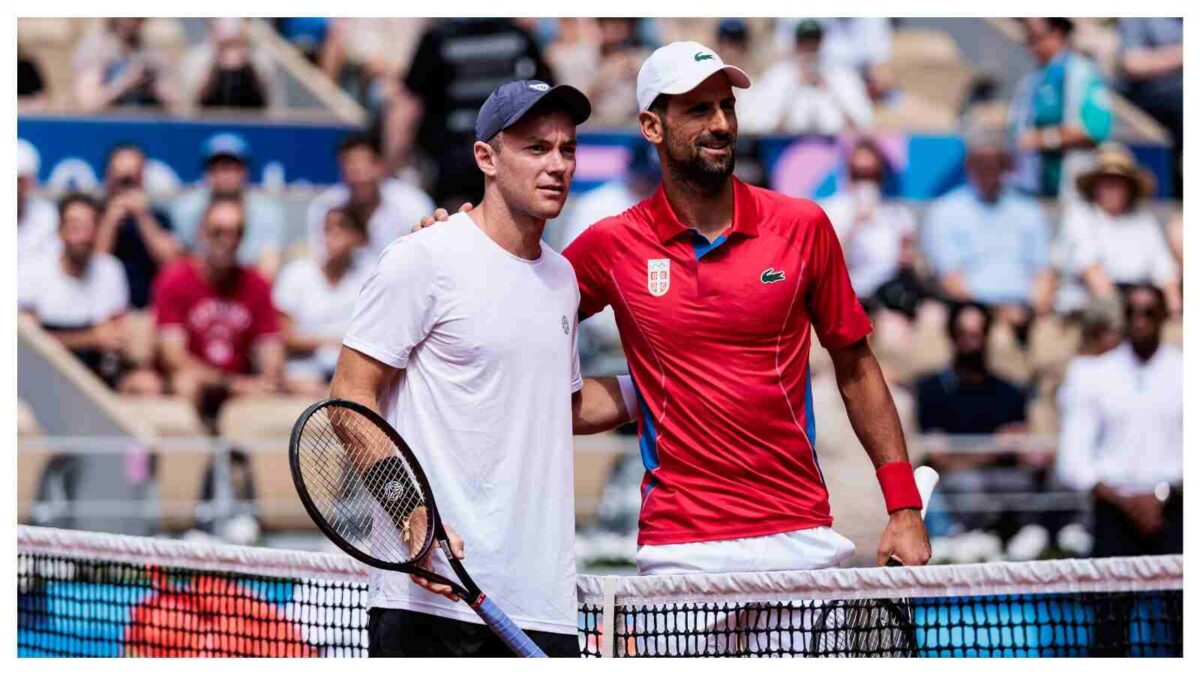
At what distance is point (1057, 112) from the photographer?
40.9 feet

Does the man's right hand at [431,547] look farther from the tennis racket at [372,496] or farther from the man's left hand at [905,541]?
the man's left hand at [905,541]

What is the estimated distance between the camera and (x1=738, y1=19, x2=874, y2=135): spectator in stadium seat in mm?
12133

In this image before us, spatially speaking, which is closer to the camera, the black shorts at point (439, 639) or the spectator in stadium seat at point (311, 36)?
the black shorts at point (439, 639)

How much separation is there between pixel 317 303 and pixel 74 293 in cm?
142

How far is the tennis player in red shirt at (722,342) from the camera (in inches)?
174

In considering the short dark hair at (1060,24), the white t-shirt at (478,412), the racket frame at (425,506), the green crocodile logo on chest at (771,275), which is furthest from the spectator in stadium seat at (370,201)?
the racket frame at (425,506)

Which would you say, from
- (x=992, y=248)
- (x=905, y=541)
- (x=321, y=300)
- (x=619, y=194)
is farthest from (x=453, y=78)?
(x=905, y=541)

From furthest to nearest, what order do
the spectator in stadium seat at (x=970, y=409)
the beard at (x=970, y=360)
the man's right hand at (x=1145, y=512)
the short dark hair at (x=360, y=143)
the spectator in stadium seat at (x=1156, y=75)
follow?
1. the spectator in stadium seat at (x=1156, y=75)
2. the short dark hair at (x=360, y=143)
3. the beard at (x=970, y=360)
4. the spectator in stadium seat at (x=970, y=409)
5. the man's right hand at (x=1145, y=512)

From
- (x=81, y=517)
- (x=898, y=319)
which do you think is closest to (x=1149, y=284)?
(x=898, y=319)

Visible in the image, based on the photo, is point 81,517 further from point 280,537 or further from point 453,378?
point 453,378

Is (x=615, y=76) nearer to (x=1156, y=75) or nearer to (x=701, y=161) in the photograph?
(x=1156, y=75)

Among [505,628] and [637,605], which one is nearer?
[505,628]

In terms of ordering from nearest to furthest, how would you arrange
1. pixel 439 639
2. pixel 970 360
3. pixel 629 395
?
pixel 439 639, pixel 629 395, pixel 970 360

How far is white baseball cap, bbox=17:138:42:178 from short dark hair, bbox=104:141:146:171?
40 centimetres
